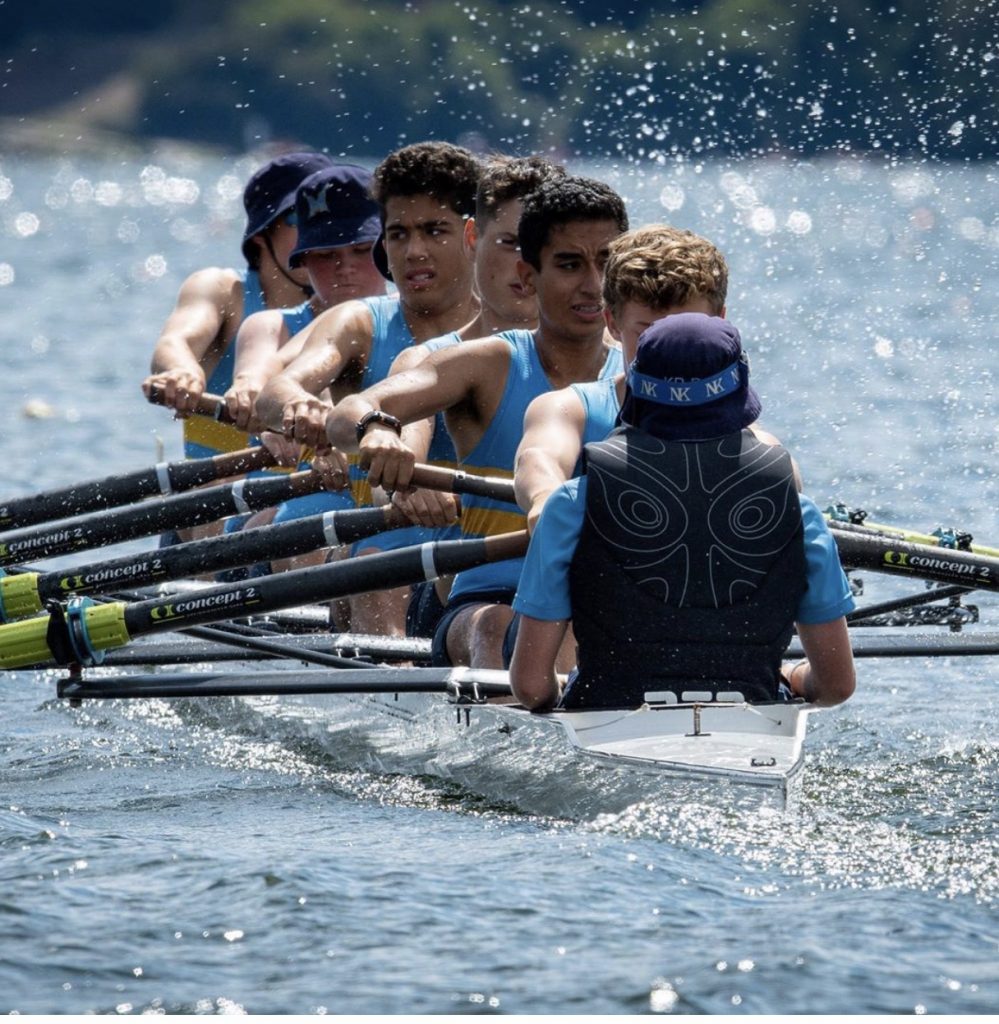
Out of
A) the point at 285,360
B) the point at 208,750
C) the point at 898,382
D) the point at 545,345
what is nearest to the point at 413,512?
the point at 545,345

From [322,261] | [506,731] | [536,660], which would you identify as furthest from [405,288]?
[536,660]

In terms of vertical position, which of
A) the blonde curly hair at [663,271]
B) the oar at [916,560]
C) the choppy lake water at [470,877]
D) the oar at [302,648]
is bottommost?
the choppy lake water at [470,877]

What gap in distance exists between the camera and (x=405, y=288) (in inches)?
256

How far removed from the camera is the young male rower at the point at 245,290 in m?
7.80

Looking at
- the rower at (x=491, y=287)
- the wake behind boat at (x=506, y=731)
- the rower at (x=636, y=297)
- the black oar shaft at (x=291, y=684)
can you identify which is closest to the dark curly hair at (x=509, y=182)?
the rower at (x=491, y=287)

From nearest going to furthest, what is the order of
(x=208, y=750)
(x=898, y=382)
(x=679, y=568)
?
(x=679, y=568) → (x=208, y=750) → (x=898, y=382)

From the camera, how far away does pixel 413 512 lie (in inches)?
208

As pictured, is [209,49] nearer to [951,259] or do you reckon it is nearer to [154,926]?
[951,259]

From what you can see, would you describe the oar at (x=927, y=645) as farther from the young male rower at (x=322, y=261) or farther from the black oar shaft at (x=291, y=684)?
the young male rower at (x=322, y=261)

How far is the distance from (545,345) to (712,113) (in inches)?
2010

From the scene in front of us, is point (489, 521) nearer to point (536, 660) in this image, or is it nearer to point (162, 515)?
point (162, 515)

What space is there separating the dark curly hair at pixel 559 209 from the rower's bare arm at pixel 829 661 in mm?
1478

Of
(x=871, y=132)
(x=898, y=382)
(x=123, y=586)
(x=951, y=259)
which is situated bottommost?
(x=123, y=586)

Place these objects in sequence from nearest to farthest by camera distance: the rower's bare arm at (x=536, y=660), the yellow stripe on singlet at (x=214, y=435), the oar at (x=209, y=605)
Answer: the rower's bare arm at (x=536, y=660), the oar at (x=209, y=605), the yellow stripe on singlet at (x=214, y=435)
